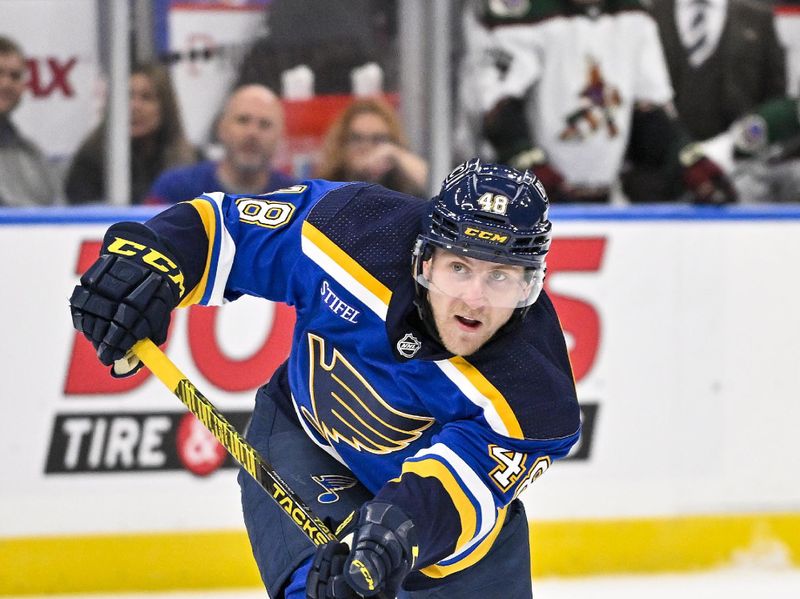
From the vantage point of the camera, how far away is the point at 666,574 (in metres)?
Answer: 4.58

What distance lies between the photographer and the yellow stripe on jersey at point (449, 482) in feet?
7.95

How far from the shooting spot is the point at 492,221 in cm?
239

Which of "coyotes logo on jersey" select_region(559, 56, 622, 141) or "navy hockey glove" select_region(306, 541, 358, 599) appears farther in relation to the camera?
"coyotes logo on jersey" select_region(559, 56, 622, 141)

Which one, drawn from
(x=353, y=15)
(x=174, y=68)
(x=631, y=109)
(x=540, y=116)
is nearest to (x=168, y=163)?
(x=174, y=68)

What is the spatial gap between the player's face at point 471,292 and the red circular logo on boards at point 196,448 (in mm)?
2039

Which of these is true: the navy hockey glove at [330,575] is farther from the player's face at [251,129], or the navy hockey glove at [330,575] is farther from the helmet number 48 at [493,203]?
the player's face at [251,129]

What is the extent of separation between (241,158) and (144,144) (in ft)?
0.98

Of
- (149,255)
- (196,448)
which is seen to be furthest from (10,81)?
(149,255)

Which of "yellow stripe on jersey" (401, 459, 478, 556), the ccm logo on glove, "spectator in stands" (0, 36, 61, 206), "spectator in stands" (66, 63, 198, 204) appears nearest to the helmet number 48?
"yellow stripe on jersey" (401, 459, 478, 556)

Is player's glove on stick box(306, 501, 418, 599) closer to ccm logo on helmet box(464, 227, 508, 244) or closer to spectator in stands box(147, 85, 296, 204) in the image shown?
ccm logo on helmet box(464, 227, 508, 244)

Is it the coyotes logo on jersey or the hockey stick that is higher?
the coyotes logo on jersey

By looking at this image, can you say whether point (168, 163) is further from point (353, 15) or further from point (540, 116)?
point (540, 116)

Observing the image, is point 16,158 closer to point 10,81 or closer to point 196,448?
point 10,81

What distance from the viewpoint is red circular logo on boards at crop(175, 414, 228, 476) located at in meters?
4.36
